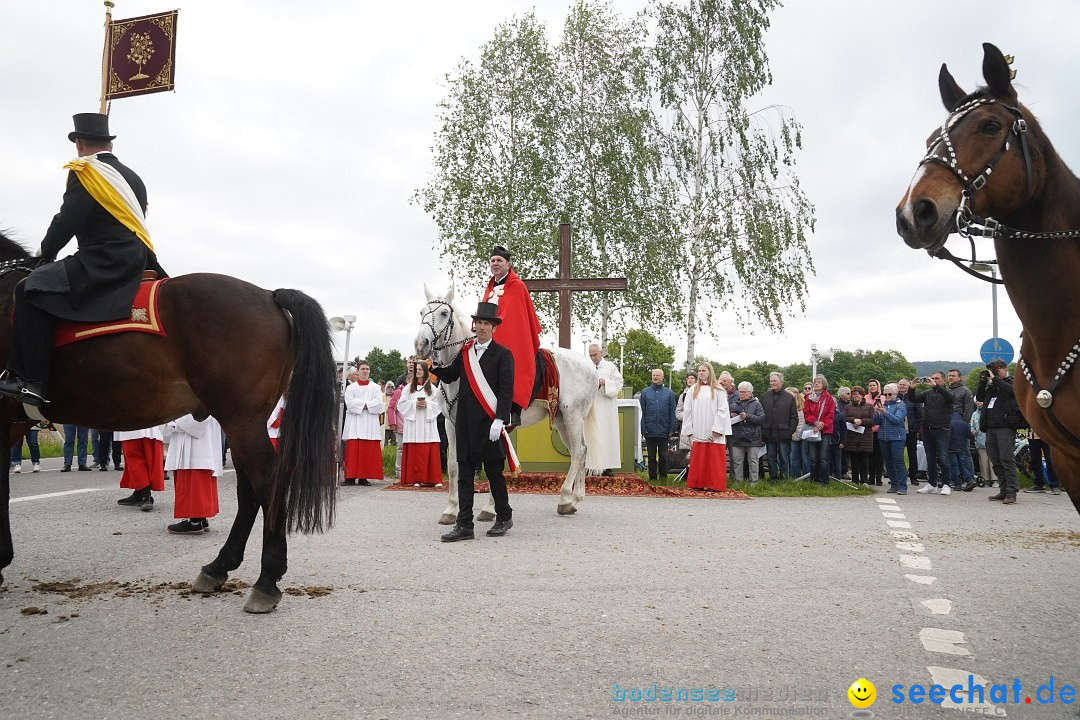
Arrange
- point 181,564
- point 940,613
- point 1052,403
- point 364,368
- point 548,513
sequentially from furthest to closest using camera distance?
point 364,368
point 548,513
point 181,564
point 940,613
point 1052,403

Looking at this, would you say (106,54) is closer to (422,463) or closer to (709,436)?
(422,463)

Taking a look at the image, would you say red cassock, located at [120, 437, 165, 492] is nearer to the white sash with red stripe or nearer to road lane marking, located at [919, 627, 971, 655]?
the white sash with red stripe

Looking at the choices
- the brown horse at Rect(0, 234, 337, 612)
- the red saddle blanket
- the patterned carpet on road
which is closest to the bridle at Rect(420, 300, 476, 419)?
the brown horse at Rect(0, 234, 337, 612)

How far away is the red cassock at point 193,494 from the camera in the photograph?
→ 22.9ft

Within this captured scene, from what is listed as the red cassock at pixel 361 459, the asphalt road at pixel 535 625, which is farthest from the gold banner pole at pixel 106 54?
the asphalt road at pixel 535 625

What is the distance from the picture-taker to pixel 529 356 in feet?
28.2

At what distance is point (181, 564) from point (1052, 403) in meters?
5.79

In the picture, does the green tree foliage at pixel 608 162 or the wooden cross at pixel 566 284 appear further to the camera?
the green tree foliage at pixel 608 162

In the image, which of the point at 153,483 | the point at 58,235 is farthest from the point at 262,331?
the point at 153,483

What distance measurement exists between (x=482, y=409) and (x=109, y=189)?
3.76 m

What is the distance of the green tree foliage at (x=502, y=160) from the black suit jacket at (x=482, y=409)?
59.5 feet

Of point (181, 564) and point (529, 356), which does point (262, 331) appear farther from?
point (529, 356)

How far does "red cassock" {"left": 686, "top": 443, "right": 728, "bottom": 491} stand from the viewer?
41.3 feet

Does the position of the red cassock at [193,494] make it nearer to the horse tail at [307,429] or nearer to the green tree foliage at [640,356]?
the horse tail at [307,429]
